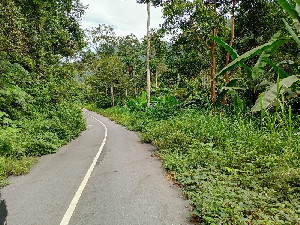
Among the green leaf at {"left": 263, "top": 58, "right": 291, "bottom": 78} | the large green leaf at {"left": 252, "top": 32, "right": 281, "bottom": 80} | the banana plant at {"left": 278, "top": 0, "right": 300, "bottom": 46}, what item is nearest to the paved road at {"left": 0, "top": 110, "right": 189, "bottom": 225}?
the large green leaf at {"left": 252, "top": 32, "right": 281, "bottom": 80}

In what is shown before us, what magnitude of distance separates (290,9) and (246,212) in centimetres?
553

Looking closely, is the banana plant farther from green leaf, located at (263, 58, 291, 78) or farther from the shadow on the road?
the shadow on the road

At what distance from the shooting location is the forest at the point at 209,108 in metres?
3.80

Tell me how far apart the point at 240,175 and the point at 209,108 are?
5245 mm

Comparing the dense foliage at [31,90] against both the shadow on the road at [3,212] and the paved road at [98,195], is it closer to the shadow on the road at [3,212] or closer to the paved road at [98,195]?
the paved road at [98,195]

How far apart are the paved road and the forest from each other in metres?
0.37

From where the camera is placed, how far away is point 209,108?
9.34 metres

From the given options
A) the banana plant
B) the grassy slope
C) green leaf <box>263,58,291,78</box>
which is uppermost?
the banana plant

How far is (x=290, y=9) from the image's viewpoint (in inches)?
231

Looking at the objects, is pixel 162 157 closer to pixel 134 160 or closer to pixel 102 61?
pixel 134 160

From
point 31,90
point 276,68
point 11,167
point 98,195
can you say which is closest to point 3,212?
point 98,195

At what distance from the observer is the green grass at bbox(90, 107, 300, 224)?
3189 mm

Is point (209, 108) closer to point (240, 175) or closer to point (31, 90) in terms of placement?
point (240, 175)

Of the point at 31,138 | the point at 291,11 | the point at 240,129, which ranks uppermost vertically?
the point at 291,11
